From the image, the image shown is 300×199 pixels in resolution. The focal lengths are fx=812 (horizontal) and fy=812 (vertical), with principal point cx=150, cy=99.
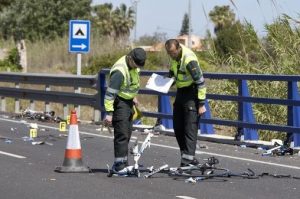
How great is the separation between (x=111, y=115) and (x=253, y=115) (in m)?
5.16

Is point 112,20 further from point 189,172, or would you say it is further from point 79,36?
point 189,172

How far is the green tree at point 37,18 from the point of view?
232 feet

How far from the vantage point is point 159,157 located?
12656 mm

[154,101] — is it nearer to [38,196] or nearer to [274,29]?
[274,29]

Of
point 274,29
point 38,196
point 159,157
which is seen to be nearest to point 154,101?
point 274,29

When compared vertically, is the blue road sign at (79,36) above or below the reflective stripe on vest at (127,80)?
above

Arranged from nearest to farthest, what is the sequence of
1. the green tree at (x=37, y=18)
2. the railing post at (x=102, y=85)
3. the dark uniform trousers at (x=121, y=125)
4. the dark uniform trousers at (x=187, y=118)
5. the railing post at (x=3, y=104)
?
the dark uniform trousers at (x=121, y=125)
the dark uniform trousers at (x=187, y=118)
the railing post at (x=102, y=85)
the railing post at (x=3, y=104)
the green tree at (x=37, y=18)

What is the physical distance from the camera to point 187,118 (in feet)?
35.3

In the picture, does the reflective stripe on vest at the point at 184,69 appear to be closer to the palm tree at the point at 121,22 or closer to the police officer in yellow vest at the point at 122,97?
the police officer in yellow vest at the point at 122,97

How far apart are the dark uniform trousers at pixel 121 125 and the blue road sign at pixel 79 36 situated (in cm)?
1097

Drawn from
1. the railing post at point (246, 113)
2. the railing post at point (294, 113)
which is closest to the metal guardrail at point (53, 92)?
the railing post at point (246, 113)

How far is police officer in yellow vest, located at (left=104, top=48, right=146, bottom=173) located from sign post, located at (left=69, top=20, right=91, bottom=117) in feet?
35.8

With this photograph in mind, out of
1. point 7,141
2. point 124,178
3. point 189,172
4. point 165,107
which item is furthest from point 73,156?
point 165,107

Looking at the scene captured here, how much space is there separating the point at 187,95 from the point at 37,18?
205 ft
